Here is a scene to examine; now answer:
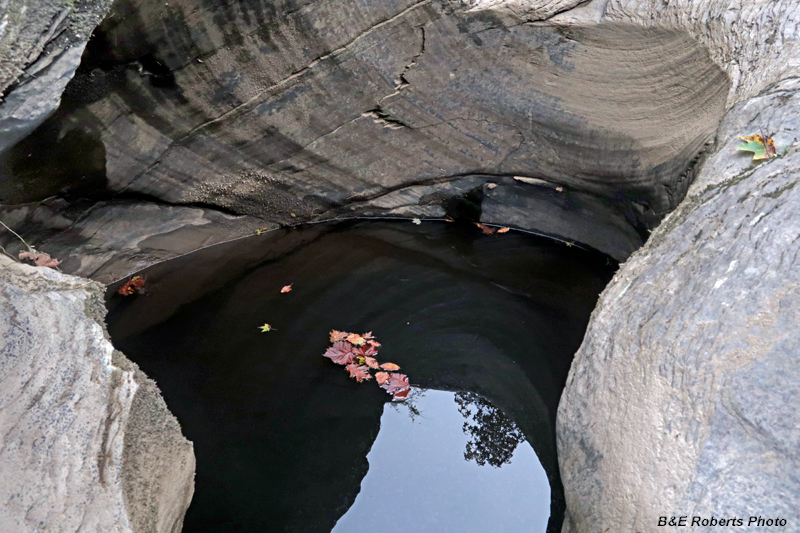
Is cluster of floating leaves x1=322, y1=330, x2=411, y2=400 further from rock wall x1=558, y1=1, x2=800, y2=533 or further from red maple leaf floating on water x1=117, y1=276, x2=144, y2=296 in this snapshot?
red maple leaf floating on water x1=117, y1=276, x2=144, y2=296

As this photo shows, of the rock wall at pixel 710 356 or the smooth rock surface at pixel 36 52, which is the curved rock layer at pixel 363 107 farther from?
the rock wall at pixel 710 356

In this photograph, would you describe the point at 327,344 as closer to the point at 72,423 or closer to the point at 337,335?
the point at 337,335

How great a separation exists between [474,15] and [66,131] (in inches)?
110

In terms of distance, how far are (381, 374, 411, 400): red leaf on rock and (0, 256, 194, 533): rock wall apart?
1320mm

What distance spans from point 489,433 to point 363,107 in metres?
2.56

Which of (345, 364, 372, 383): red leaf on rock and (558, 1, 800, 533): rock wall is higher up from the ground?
(558, 1, 800, 533): rock wall

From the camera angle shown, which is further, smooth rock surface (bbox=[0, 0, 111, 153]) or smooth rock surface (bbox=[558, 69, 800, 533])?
smooth rock surface (bbox=[0, 0, 111, 153])

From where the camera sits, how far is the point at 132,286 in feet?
14.1

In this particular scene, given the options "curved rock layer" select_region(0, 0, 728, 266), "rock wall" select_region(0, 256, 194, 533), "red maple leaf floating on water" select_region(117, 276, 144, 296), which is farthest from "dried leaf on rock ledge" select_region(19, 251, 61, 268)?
"rock wall" select_region(0, 256, 194, 533)

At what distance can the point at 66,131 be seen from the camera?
137 inches

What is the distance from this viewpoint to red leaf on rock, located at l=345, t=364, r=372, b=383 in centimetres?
347

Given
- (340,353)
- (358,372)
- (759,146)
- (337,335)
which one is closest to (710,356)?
(759,146)

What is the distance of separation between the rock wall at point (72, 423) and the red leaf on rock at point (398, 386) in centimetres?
132

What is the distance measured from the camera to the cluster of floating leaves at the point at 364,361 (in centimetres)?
343
